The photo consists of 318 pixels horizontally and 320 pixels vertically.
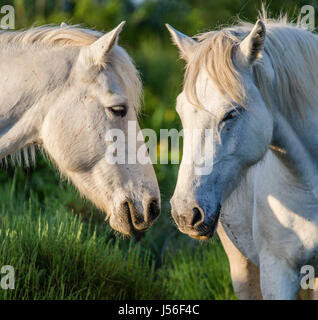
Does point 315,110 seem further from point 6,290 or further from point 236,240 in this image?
point 6,290

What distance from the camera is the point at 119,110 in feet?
12.7

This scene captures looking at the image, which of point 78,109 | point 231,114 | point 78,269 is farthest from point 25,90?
point 78,269

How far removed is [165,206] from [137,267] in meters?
2.36

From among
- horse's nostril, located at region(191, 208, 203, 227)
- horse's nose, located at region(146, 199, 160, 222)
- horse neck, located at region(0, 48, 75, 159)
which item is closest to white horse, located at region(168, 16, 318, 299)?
horse's nostril, located at region(191, 208, 203, 227)

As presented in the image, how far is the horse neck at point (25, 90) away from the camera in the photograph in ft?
12.6

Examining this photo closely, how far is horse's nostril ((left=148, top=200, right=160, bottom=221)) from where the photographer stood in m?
3.93

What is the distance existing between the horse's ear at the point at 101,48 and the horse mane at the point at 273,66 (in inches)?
22.6

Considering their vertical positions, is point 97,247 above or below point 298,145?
below

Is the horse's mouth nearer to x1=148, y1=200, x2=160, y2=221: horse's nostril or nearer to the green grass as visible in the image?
x1=148, y1=200, x2=160, y2=221: horse's nostril

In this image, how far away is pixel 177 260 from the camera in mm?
6434

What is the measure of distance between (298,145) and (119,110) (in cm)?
114

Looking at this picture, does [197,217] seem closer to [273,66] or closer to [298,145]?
[298,145]

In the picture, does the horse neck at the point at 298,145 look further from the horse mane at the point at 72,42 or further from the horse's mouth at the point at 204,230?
the horse mane at the point at 72,42

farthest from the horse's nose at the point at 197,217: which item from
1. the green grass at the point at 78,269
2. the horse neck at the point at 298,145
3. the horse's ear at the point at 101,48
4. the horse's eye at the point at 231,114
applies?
the green grass at the point at 78,269
